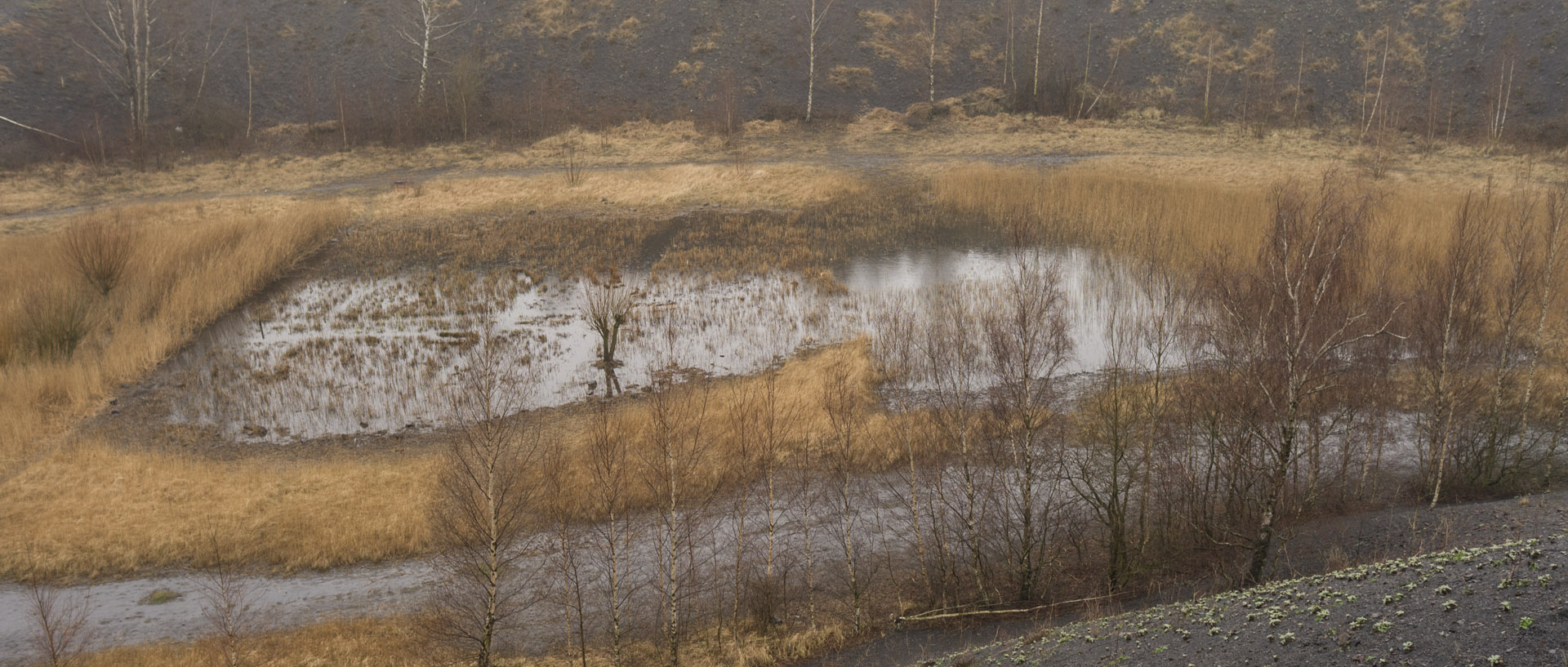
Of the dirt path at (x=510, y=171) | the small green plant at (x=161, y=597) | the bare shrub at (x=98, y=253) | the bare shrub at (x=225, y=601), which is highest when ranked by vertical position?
the dirt path at (x=510, y=171)

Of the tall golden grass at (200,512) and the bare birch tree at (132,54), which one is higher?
the bare birch tree at (132,54)

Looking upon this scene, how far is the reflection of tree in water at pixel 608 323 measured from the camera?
94.1ft

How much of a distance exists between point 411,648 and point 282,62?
194ft

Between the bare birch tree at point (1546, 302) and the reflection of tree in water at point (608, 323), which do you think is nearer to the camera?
the bare birch tree at point (1546, 302)

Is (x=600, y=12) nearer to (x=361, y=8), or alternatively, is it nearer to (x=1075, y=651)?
(x=361, y=8)

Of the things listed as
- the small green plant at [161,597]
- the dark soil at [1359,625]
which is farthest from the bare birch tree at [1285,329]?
the small green plant at [161,597]

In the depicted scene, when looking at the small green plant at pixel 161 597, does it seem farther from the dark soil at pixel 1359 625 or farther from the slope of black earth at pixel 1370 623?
the slope of black earth at pixel 1370 623

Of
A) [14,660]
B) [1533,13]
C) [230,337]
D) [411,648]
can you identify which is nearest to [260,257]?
[230,337]

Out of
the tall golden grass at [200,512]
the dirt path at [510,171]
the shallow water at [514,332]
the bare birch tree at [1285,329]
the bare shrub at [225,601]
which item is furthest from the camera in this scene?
the dirt path at [510,171]

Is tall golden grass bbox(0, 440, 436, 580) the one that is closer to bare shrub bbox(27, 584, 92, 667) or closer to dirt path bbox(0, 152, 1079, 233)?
bare shrub bbox(27, 584, 92, 667)

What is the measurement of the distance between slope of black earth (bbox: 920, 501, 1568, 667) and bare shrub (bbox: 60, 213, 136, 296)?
32.6m

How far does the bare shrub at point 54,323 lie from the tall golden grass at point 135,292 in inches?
5.1

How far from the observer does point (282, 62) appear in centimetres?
6450

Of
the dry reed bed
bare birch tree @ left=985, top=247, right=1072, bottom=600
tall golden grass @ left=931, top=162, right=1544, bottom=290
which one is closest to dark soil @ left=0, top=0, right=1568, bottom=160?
tall golden grass @ left=931, top=162, right=1544, bottom=290
